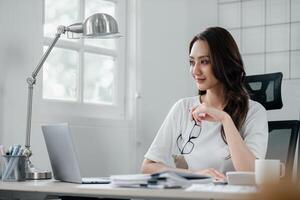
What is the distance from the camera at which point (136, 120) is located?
299 cm

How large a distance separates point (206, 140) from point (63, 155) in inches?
27.7

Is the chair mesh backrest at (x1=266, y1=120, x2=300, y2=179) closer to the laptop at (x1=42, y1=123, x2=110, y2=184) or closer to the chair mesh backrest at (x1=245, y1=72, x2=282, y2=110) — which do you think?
the chair mesh backrest at (x1=245, y1=72, x2=282, y2=110)

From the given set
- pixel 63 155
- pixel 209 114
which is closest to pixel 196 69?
pixel 209 114

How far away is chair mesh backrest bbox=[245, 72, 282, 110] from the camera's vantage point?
2029 millimetres

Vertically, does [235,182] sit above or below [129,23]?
below

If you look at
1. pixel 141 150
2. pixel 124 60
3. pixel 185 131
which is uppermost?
pixel 124 60

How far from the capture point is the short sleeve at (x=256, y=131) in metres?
1.83

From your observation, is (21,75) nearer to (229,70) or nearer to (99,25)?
(99,25)

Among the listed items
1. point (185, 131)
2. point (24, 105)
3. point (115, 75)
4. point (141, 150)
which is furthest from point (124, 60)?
point (185, 131)

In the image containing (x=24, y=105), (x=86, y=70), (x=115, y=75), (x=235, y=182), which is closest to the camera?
(x=235, y=182)

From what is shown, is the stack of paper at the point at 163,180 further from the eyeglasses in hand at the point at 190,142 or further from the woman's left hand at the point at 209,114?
the eyeglasses in hand at the point at 190,142

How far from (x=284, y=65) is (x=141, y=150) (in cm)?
104

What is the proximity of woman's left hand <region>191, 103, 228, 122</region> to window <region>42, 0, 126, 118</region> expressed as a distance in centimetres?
100

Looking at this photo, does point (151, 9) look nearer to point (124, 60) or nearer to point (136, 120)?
point (124, 60)
